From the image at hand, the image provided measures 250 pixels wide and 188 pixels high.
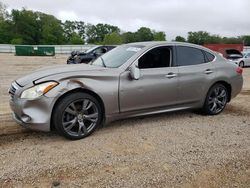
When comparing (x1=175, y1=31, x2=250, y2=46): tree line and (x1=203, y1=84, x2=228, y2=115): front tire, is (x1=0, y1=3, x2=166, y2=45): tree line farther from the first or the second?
(x1=203, y1=84, x2=228, y2=115): front tire

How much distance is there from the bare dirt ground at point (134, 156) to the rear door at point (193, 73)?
0.52 m

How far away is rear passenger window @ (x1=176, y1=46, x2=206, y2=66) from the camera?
5445 millimetres

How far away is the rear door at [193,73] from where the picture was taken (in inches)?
211

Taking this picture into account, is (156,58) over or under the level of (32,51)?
under

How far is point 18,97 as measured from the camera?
4.20m

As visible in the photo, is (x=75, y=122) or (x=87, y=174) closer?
(x=87, y=174)

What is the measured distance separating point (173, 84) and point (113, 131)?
142cm

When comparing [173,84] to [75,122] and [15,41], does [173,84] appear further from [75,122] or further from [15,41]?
[15,41]

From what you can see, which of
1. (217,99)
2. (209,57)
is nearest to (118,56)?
(209,57)

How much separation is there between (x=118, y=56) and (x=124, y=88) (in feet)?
2.91

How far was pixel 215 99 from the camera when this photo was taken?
19.3ft

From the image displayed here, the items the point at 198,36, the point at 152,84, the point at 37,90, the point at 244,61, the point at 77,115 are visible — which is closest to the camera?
the point at 37,90

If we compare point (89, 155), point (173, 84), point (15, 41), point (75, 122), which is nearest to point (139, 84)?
point (173, 84)

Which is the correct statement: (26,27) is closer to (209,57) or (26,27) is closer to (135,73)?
(209,57)
